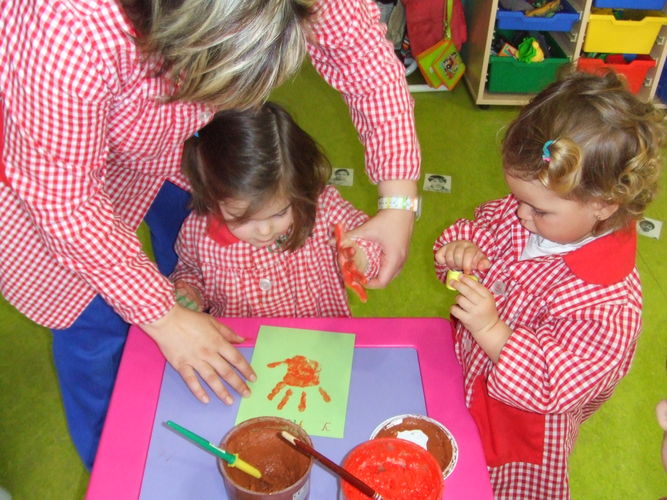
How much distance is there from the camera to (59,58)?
74cm

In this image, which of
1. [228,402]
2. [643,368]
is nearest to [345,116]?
[643,368]

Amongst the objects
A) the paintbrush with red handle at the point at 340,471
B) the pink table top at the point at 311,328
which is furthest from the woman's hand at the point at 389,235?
the paintbrush with red handle at the point at 340,471

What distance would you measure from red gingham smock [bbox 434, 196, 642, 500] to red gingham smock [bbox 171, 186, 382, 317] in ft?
1.02

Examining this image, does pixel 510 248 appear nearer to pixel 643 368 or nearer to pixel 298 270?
pixel 298 270

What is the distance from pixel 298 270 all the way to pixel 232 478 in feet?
2.06

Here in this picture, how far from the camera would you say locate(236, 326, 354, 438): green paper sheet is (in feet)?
3.06

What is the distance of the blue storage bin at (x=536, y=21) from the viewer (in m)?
2.74

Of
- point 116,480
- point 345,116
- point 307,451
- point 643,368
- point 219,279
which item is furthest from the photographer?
point 345,116

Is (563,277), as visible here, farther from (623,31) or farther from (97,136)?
(623,31)

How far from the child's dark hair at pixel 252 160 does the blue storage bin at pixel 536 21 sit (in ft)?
6.34

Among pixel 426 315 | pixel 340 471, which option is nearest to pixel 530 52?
pixel 426 315

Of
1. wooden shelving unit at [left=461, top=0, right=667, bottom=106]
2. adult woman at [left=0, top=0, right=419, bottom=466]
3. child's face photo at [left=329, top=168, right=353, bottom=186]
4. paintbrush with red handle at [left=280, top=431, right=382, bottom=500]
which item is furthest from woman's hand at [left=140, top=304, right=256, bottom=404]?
wooden shelving unit at [left=461, top=0, right=667, bottom=106]

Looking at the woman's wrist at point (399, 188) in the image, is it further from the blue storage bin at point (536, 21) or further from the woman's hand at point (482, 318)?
the blue storage bin at point (536, 21)

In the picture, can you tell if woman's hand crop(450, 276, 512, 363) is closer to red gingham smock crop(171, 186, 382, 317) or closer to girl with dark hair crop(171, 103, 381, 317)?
girl with dark hair crop(171, 103, 381, 317)
